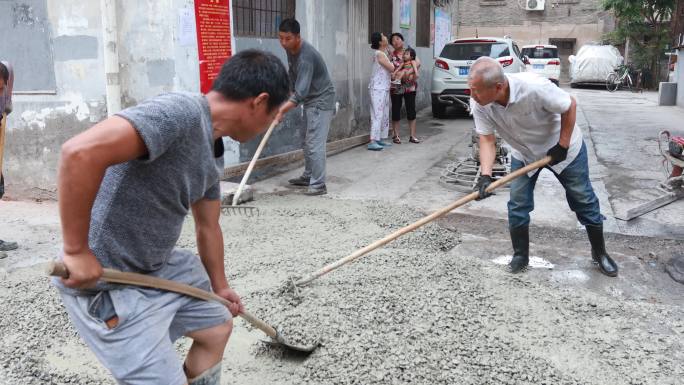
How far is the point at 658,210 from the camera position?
5.53 m

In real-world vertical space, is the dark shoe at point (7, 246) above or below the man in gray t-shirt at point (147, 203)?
below

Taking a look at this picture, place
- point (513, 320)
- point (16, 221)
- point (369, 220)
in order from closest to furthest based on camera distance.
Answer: point (513, 320) → point (369, 220) → point (16, 221)

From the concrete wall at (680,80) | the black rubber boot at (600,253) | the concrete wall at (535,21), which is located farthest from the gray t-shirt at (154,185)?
the concrete wall at (535,21)

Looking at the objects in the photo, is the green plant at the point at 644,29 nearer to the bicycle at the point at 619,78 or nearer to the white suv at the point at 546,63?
the bicycle at the point at 619,78

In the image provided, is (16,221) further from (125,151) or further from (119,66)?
(125,151)

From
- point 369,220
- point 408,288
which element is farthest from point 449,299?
point 369,220

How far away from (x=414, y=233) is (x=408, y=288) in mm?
1224

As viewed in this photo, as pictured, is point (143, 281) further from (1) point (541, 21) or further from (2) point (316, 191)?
(1) point (541, 21)

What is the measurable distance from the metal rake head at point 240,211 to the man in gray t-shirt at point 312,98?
1015 mm

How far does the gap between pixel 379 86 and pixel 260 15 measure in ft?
7.62

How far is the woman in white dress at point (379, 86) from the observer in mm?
8555

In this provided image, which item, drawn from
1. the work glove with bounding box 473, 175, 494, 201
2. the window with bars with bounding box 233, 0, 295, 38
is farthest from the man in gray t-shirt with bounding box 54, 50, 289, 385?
the window with bars with bounding box 233, 0, 295, 38

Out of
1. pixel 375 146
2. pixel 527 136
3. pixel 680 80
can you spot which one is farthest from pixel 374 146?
pixel 680 80

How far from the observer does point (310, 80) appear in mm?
5895
